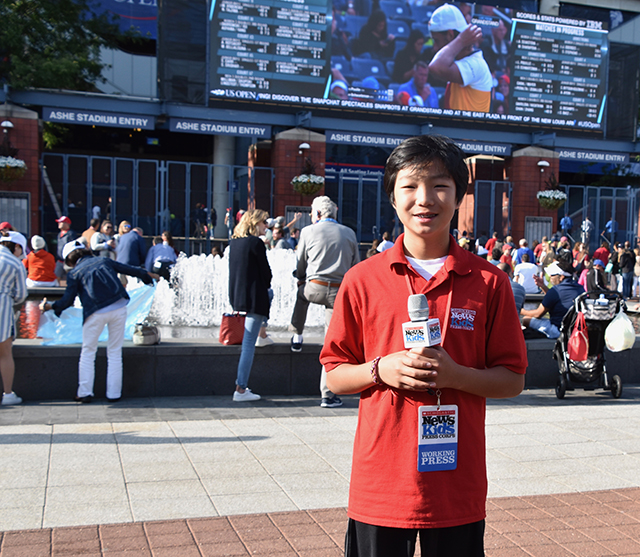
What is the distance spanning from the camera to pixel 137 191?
23531 millimetres

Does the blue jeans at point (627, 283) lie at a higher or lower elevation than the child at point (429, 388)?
lower

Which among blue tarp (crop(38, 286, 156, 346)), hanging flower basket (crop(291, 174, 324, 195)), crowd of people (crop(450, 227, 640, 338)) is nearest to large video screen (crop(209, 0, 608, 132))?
hanging flower basket (crop(291, 174, 324, 195))

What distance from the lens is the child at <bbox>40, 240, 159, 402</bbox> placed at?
23.7 feet

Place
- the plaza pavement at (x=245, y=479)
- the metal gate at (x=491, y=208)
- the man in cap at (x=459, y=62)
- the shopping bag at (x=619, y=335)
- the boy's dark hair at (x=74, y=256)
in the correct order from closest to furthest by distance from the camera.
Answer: the plaza pavement at (x=245, y=479) < the boy's dark hair at (x=74, y=256) < the shopping bag at (x=619, y=335) < the man in cap at (x=459, y=62) < the metal gate at (x=491, y=208)

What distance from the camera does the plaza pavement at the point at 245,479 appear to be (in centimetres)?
398

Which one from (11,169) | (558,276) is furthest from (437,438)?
(11,169)

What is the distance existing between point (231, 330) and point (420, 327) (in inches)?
236

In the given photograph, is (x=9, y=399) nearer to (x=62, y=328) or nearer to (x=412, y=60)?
(x=62, y=328)

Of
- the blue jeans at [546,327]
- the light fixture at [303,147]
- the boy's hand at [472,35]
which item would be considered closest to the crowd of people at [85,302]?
the blue jeans at [546,327]

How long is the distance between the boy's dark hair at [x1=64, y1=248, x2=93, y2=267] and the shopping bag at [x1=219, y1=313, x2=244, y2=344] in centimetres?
165

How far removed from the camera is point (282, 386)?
808cm

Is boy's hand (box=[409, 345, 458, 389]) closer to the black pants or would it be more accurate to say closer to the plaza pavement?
the black pants

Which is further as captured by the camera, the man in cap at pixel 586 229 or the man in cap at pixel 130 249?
the man in cap at pixel 586 229

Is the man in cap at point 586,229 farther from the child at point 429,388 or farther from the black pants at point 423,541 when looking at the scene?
the black pants at point 423,541
